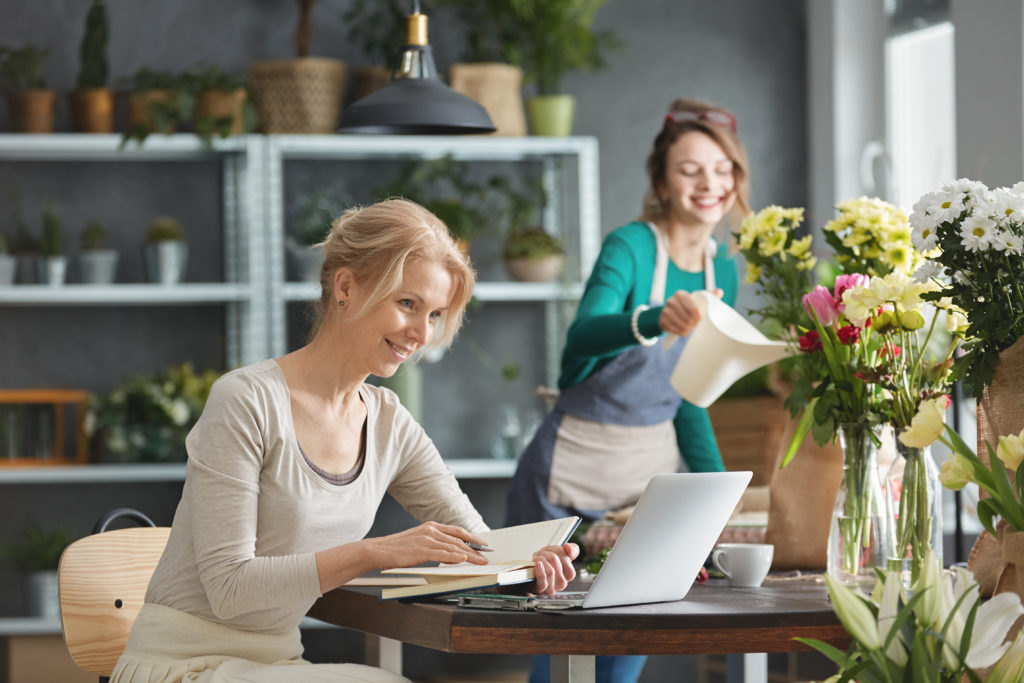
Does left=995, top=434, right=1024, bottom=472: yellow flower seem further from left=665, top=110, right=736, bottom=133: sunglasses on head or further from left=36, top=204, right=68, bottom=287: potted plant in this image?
left=36, top=204, right=68, bottom=287: potted plant

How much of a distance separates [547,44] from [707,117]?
5.49 ft

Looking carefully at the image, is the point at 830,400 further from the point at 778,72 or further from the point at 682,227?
the point at 778,72

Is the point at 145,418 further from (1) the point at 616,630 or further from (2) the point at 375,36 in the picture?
(1) the point at 616,630

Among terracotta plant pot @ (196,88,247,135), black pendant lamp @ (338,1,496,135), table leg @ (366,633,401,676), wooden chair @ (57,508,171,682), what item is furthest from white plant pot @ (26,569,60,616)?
table leg @ (366,633,401,676)

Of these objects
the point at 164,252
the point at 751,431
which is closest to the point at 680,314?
the point at 751,431

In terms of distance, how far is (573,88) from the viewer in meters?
4.70

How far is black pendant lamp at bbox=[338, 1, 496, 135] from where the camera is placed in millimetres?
2775

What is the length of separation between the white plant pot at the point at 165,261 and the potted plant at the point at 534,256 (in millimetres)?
1083

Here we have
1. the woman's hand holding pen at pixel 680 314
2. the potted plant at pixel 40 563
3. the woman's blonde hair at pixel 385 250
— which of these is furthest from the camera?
the potted plant at pixel 40 563

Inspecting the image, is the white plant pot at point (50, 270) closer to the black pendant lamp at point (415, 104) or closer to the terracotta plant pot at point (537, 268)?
the terracotta plant pot at point (537, 268)

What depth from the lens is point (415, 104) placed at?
2781mm

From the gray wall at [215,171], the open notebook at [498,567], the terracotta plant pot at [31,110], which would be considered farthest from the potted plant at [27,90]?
the open notebook at [498,567]

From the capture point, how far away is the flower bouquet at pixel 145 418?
4.08 meters

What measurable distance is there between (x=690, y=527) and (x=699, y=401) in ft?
2.14
